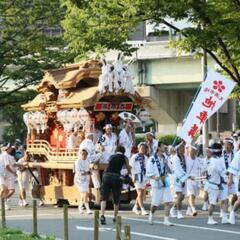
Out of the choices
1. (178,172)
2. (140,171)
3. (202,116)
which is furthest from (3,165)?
(202,116)

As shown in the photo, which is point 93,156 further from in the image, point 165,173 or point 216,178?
point 216,178

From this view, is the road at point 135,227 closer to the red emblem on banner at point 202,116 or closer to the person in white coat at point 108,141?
the person in white coat at point 108,141

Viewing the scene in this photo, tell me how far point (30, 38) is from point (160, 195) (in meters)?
13.3

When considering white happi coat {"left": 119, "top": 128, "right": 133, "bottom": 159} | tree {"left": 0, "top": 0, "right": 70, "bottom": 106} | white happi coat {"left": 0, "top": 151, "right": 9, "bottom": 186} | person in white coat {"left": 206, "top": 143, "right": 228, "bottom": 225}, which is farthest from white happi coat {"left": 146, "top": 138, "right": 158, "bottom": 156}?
tree {"left": 0, "top": 0, "right": 70, "bottom": 106}

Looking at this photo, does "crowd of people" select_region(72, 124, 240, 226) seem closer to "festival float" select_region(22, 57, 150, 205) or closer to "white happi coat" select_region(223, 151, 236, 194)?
"white happi coat" select_region(223, 151, 236, 194)

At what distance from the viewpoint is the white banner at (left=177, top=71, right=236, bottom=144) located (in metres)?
18.9

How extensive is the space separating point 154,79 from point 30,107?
20180 millimetres

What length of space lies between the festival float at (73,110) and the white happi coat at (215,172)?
3585 mm

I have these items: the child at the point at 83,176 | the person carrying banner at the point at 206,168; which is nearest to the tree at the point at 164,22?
the person carrying banner at the point at 206,168

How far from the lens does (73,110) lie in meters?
19.4

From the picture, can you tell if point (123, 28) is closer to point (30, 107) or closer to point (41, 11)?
point (30, 107)

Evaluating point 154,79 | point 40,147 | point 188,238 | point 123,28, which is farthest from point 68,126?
point 154,79

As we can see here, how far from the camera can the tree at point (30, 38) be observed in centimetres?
2688

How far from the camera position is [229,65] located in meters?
20.8
